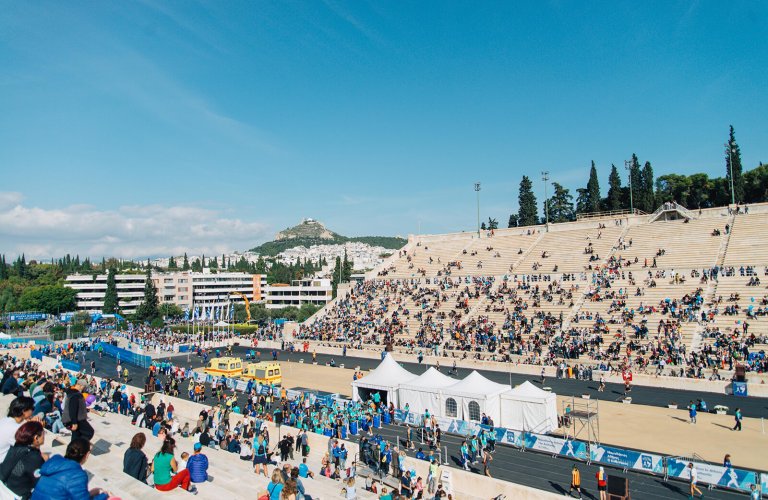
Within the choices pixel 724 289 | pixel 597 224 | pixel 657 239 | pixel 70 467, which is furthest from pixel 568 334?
pixel 70 467

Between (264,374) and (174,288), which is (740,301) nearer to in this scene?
(264,374)

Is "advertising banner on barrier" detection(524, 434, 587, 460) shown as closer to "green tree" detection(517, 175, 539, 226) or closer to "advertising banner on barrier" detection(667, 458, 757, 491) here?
"advertising banner on barrier" detection(667, 458, 757, 491)

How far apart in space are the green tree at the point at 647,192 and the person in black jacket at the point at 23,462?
280 feet

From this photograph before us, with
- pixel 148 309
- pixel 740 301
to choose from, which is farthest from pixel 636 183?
pixel 148 309

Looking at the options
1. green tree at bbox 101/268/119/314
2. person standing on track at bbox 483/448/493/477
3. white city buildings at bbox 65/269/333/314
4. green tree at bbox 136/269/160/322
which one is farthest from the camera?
white city buildings at bbox 65/269/333/314

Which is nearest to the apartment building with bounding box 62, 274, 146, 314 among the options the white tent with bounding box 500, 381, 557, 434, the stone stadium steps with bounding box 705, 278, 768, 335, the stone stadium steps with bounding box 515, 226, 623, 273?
the stone stadium steps with bounding box 515, 226, 623, 273

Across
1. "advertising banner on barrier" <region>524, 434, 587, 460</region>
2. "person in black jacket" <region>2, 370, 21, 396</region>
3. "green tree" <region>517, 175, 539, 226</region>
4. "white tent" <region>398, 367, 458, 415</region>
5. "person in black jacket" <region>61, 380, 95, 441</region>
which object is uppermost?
"green tree" <region>517, 175, 539, 226</region>

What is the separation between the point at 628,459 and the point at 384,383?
44.4 feet

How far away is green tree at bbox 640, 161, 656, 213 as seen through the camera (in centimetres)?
7994

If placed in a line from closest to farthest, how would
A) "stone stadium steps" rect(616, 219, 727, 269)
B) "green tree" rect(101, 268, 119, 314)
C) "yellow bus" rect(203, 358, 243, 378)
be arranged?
"yellow bus" rect(203, 358, 243, 378), "stone stadium steps" rect(616, 219, 727, 269), "green tree" rect(101, 268, 119, 314)

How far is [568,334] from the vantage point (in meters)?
43.2

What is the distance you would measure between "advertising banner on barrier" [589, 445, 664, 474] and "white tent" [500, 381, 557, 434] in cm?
424

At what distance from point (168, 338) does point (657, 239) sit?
55733 millimetres

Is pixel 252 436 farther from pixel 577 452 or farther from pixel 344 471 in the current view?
pixel 577 452
